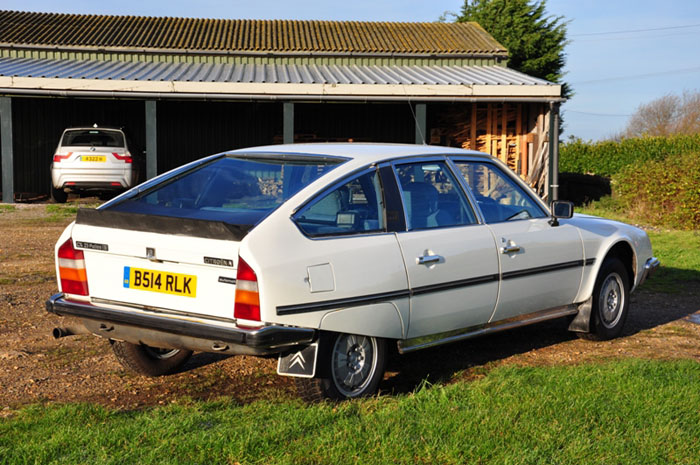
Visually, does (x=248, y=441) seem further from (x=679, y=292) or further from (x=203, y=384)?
(x=679, y=292)

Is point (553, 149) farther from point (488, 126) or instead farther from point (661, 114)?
point (661, 114)

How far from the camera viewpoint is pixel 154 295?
444cm

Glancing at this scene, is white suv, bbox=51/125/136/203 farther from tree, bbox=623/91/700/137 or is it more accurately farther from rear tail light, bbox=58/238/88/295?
tree, bbox=623/91/700/137

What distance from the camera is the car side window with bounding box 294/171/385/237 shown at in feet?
14.7

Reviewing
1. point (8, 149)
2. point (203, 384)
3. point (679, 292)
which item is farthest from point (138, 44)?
point (203, 384)

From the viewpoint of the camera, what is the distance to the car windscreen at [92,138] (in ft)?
56.8

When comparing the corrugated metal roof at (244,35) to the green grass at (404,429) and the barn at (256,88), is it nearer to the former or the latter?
the barn at (256,88)

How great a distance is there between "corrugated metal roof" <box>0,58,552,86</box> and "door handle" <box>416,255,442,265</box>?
14.0 metres

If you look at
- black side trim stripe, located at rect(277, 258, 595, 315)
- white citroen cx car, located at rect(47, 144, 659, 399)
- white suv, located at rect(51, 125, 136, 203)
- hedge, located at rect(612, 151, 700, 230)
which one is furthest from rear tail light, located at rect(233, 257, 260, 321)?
white suv, located at rect(51, 125, 136, 203)

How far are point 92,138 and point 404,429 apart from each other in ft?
48.7

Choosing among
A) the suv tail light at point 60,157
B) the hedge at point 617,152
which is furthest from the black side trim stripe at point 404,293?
the hedge at point 617,152

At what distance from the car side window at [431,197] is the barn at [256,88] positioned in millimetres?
12995

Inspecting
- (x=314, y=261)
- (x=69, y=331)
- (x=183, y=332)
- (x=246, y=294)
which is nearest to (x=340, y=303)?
(x=314, y=261)

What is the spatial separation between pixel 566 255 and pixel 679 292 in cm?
360
